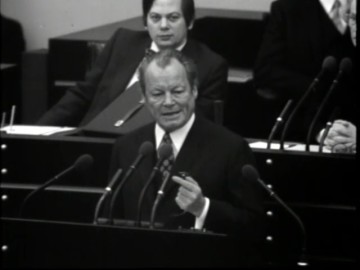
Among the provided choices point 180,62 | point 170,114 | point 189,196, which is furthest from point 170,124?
point 189,196

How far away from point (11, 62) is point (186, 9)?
1.39 feet

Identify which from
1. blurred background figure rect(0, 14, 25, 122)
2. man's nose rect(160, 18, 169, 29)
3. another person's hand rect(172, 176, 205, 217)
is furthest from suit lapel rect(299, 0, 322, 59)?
blurred background figure rect(0, 14, 25, 122)

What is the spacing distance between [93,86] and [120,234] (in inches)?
40.3

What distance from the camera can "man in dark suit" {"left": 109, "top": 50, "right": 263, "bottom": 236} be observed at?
2395 millimetres

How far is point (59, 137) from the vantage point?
102 inches

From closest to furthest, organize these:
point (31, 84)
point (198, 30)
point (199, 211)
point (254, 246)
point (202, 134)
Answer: point (254, 246) → point (199, 211) → point (202, 134) → point (31, 84) → point (198, 30)

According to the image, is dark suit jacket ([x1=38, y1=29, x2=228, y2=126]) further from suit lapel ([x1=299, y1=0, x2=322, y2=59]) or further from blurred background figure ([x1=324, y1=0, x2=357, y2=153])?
blurred background figure ([x1=324, y1=0, x2=357, y2=153])

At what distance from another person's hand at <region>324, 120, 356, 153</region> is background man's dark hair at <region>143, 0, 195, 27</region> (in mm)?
457

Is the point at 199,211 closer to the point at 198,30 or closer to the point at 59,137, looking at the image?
the point at 59,137

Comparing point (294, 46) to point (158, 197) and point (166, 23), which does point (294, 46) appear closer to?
point (166, 23)

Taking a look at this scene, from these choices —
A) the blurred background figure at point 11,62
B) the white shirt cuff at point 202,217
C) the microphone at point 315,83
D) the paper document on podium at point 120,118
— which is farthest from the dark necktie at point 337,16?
the blurred background figure at point 11,62

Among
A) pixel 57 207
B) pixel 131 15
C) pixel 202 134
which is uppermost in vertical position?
pixel 131 15

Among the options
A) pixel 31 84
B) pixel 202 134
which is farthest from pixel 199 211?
pixel 31 84

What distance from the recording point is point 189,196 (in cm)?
231
